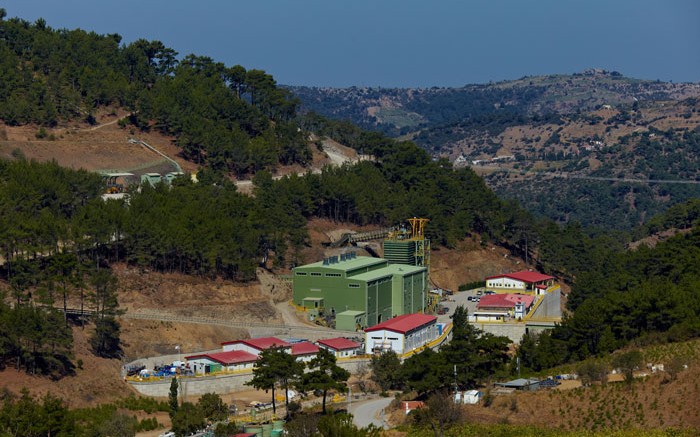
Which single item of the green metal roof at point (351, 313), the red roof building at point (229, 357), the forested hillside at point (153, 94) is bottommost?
the red roof building at point (229, 357)

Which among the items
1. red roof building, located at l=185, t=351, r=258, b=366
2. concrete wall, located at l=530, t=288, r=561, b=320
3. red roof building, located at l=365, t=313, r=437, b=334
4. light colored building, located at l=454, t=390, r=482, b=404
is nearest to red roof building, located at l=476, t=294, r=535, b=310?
concrete wall, located at l=530, t=288, r=561, b=320

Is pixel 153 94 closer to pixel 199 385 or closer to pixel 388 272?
pixel 388 272

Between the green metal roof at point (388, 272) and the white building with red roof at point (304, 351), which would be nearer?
the white building with red roof at point (304, 351)

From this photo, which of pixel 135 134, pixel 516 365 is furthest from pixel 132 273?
pixel 135 134

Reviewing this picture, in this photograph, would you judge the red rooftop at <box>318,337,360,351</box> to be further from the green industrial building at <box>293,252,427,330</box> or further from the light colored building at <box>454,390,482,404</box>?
the light colored building at <box>454,390,482,404</box>

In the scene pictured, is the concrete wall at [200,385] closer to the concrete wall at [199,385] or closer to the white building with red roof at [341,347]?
the concrete wall at [199,385]

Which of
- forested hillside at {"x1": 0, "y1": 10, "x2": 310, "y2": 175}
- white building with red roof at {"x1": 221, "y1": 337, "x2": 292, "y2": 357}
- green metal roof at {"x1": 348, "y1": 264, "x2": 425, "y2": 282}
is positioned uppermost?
forested hillside at {"x1": 0, "y1": 10, "x2": 310, "y2": 175}

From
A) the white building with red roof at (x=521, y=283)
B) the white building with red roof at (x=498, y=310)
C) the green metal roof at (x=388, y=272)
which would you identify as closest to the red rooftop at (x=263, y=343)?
the green metal roof at (x=388, y=272)

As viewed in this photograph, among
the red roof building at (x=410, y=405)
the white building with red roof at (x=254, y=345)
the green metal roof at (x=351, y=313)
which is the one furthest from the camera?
the green metal roof at (x=351, y=313)
